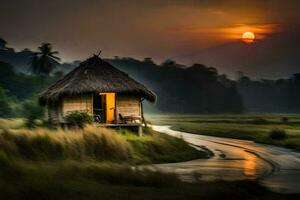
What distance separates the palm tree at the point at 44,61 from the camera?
91.6 m

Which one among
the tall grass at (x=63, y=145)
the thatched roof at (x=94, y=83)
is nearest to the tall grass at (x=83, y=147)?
the tall grass at (x=63, y=145)

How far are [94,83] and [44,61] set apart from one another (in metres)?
48.8

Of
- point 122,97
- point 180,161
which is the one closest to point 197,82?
point 122,97

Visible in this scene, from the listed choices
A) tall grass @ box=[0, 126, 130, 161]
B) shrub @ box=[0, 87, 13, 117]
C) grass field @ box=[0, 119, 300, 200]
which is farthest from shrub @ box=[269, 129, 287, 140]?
grass field @ box=[0, 119, 300, 200]

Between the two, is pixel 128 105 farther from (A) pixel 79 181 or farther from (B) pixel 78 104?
(A) pixel 79 181

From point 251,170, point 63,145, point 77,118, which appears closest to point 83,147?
point 63,145

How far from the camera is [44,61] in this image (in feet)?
301

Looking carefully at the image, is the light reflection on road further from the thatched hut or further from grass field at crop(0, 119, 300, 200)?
the thatched hut

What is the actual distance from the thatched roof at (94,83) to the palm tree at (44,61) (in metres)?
43.7

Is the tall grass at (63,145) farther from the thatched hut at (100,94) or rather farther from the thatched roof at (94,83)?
the thatched hut at (100,94)

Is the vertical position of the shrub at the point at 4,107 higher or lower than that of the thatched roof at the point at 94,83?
lower

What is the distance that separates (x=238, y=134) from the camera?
66750mm

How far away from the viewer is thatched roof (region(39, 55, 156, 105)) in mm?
43500

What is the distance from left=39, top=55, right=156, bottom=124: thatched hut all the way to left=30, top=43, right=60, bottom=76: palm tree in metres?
44.3
